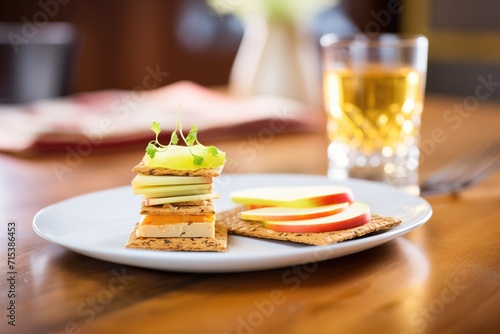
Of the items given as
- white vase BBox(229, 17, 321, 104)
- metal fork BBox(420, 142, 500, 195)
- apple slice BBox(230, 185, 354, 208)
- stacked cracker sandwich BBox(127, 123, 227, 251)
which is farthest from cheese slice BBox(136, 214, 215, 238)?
white vase BBox(229, 17, 321, 104)

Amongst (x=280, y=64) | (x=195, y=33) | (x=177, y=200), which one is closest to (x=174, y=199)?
(x=177, y=200)

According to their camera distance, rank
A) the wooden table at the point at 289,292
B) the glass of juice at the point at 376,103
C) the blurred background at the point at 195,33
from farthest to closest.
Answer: the blurred background at the point at 195,33
the glass of juice at the point at 376,103
the wooden table at the point at 289,292

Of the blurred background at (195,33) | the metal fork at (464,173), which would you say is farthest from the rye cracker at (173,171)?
the blurred background at (195,33)

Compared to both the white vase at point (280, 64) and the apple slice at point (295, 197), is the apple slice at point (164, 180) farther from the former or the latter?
the white vase at point (280, 64)

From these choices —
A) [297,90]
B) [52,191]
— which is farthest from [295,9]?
[52,191]

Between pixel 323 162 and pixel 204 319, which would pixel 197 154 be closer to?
pixel 204 319

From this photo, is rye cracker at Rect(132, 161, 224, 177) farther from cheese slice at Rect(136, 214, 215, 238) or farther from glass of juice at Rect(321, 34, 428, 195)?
glass of juice at Rect(321, 34, 428, 195)
